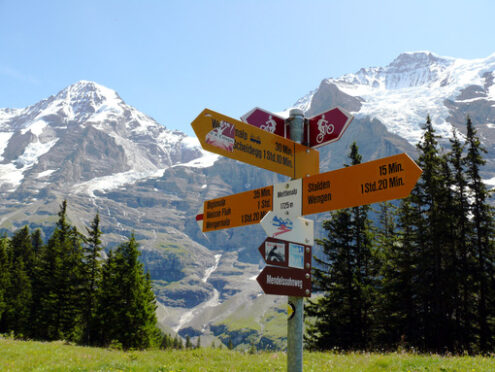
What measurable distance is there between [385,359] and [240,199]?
25.1 feet

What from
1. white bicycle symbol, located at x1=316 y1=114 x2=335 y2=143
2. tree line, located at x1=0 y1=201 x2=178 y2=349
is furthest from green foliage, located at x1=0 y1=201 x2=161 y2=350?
white bicycle symbol, located at x1=316 y1=114 x2=335 y2=143

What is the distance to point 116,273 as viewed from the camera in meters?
48.1

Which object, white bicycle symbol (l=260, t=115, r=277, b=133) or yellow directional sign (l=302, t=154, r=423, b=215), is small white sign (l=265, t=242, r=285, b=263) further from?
white bicycle symbol (l=260, t=115, r=277, b=133)

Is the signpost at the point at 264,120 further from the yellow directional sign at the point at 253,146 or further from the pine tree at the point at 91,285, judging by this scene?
the pine tree at the point at 91,285

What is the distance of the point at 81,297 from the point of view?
51.7 meters

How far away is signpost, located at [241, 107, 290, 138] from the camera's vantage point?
654 centimetres

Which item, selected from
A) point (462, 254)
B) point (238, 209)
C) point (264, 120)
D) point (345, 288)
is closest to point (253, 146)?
point (264, 120)

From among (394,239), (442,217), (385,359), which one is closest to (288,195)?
(385,359)

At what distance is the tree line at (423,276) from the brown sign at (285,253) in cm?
2667

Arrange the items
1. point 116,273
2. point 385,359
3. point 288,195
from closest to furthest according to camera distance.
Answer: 1. point 288,195
2. point 385,359
3. point 116,273

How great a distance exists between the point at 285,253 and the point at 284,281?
354 mm

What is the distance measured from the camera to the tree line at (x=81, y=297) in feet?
149

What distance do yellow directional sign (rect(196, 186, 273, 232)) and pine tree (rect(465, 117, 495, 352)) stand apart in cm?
3188

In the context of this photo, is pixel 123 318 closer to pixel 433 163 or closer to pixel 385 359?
pixel 433 163
